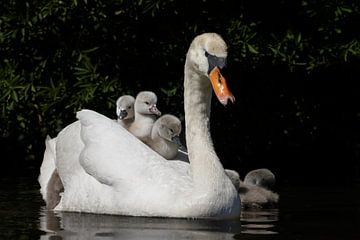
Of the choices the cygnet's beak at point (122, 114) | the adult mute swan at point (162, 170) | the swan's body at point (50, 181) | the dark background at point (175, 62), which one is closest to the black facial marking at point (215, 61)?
the adult mute swan at point (162, 170)

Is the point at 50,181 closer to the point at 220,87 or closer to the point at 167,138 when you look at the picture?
the point at 167,138

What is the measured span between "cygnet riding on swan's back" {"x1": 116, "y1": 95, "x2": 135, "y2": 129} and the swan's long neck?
3.36 metres

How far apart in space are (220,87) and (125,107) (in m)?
4.48

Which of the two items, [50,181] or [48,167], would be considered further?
[48,167]

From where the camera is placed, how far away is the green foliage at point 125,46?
51.7 ft

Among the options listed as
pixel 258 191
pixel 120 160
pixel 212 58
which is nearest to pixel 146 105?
pixel 258 191

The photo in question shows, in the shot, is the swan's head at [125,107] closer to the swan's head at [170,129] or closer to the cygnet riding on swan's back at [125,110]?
the cygnet riding on swan's back at [125,110]

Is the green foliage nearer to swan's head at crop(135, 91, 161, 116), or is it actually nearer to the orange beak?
swan's head at crop(135, 91, 161, 116)

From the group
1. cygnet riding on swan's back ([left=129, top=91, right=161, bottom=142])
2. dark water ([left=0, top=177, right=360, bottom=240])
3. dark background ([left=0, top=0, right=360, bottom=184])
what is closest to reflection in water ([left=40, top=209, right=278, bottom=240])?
dark water ([left=0, top=177, right=360, bottom=240])

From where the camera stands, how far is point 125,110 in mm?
14281

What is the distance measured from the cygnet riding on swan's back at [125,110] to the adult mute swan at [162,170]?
8.30 ft

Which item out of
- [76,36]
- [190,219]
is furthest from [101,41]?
[190,219]

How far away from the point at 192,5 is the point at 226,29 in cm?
64

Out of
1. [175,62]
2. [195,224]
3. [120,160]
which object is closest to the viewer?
[195,224]
